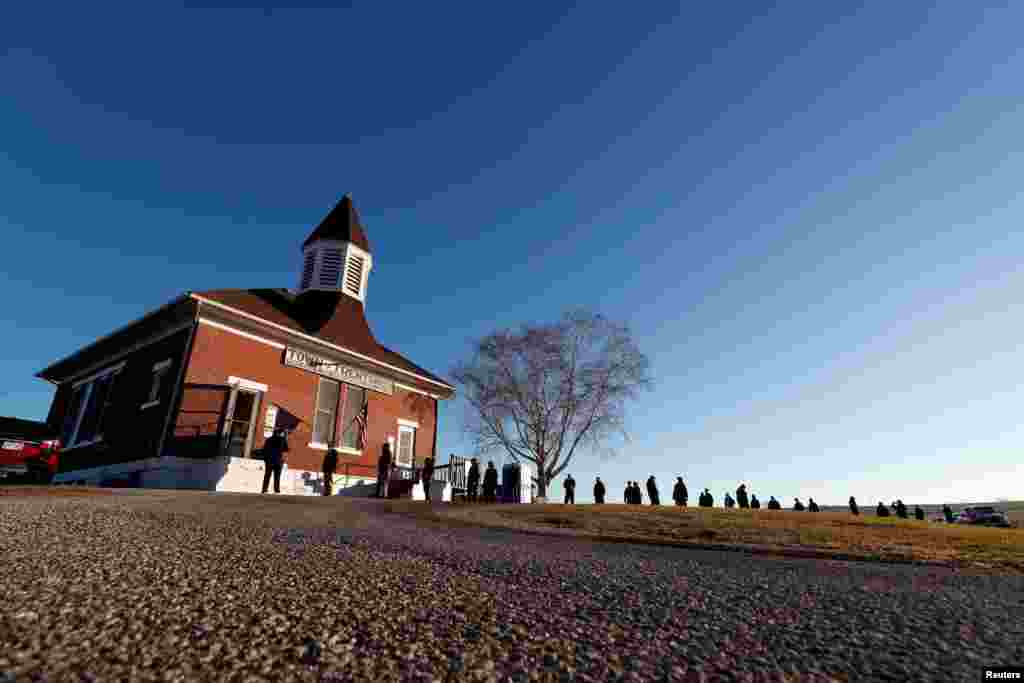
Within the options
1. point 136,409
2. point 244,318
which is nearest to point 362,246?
point 244,318

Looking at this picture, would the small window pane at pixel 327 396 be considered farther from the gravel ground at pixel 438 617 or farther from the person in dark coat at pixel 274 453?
the gravel ground at pixel 438 617

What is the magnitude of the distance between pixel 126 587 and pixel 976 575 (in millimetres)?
7550

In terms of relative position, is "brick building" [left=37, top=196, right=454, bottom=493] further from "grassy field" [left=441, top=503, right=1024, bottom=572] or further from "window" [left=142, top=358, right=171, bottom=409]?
"grassy field" [left=441, top=503, right=1024, bottom=572]

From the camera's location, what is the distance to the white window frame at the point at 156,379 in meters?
16.8

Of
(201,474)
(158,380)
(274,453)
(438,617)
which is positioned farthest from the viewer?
(158,380)

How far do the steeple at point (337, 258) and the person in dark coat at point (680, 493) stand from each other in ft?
57.2

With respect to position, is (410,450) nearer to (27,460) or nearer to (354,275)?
(354,275)

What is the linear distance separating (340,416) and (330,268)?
723 cm

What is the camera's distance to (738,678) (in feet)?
6.07

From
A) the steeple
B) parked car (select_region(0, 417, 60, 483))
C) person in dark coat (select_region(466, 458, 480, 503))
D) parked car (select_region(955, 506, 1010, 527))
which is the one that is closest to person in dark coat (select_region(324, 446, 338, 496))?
person in dark coat (select_region(466, 458, 480, 503))

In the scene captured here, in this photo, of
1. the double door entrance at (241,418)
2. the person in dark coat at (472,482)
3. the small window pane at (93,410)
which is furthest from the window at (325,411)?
the small window pane at (93,410)

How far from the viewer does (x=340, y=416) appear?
765 inches

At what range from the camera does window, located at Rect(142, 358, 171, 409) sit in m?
16.8

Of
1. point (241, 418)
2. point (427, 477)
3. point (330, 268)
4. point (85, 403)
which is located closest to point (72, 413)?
point (85, 403)
